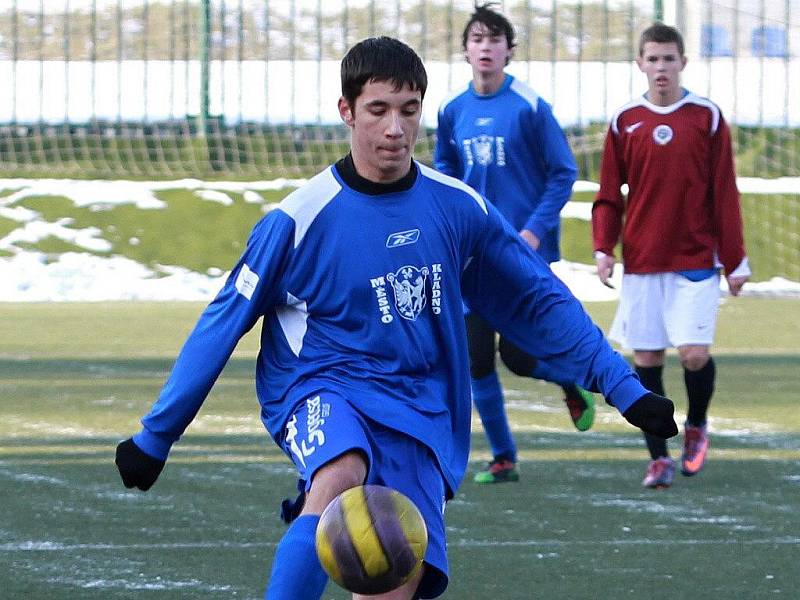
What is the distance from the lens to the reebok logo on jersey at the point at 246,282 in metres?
4.25

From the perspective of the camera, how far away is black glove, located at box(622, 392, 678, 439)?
436 cm

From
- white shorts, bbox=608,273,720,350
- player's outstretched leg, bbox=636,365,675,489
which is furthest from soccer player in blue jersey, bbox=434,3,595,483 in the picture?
player's outstretched leg, bbox=636,365,675,489

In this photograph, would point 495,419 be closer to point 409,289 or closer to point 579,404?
point 579,404

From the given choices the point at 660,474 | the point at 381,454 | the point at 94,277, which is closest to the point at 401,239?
the point at 381,454

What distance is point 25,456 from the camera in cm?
863

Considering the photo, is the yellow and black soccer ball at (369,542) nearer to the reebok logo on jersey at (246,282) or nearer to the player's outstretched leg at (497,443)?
the reebok logo on jersey at (246,282)

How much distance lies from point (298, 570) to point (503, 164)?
14.4ft

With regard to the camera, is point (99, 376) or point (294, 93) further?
point (294, 93)

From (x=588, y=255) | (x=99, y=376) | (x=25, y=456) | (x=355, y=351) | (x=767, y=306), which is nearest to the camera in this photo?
(x=355, y=351)

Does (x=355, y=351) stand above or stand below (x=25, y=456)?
above

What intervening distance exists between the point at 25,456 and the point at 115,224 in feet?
41.9

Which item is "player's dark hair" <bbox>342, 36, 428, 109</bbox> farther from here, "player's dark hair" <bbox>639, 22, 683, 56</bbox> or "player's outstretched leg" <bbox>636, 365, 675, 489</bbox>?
"player's outstretched leg" <bbox>636, 365, 675, 489</bbox>

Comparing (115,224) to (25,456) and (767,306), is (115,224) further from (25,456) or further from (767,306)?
(25,456)

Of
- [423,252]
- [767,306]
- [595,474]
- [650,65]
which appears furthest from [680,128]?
[767,306]
